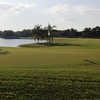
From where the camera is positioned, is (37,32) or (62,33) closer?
(37,32)

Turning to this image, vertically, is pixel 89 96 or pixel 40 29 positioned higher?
pixel 40 29

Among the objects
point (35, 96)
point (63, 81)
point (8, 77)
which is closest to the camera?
point (35, 96)

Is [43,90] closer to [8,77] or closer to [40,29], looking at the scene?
[8,77]

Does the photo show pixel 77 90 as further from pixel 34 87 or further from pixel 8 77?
pixel 8 77

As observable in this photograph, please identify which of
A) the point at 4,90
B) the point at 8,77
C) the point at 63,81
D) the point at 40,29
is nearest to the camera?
the point at 4,90

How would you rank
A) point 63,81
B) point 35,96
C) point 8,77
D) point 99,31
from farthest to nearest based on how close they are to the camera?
1. point 99,31
2. point 8,77
3. point 63,81
4. point 35,96

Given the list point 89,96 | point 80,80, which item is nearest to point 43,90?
point 89,96

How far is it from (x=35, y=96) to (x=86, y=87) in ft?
7.92

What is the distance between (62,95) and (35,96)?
1055 mm

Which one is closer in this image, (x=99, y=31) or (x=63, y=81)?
(x=63, y=81)

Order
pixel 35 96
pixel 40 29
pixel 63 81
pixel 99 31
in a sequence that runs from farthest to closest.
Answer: pixel 99 31
pixel 40 29
pixel 63 81
pixel 35 96

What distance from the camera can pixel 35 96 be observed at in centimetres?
679

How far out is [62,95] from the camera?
22.7 feet

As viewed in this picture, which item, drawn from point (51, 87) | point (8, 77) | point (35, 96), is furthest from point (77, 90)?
point (8, 77)
